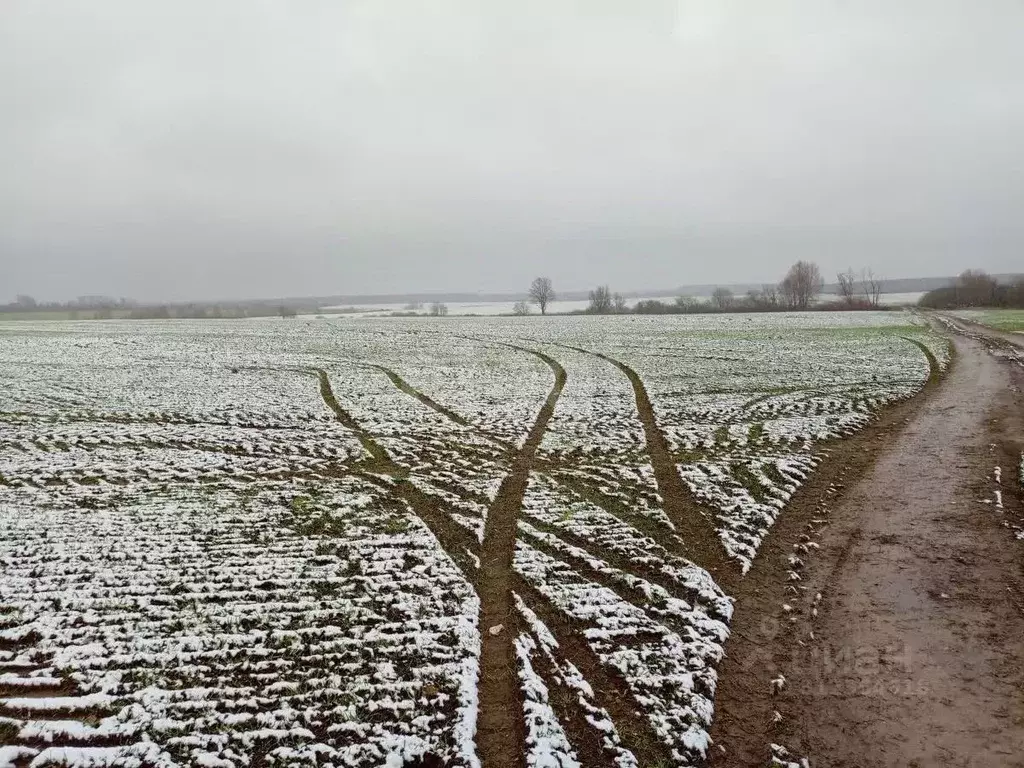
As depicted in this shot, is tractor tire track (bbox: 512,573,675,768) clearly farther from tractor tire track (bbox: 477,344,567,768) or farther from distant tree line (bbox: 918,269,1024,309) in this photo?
distant tree line (bbox: 918,269,1024,309)

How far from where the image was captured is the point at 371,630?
6859mm

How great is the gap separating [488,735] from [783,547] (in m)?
5.78

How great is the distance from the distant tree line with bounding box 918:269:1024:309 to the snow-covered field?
8484cm

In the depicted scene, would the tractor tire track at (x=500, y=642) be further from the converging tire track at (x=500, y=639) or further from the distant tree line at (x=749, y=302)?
the distant tree line at (x=749, y=302)

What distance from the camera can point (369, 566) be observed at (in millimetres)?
8305

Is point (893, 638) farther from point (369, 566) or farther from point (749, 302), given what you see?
point (749, 302)

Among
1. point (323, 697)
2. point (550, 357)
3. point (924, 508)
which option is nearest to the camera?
point (323, 697)

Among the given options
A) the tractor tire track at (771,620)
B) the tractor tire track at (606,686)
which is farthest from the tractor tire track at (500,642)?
the tractor tire track at (771,620)

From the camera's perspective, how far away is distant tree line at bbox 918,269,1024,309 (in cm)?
8012

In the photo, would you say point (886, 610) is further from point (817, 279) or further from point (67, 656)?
point (817, 279)

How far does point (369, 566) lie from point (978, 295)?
360 feet

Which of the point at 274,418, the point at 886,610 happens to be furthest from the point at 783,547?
the point at 274,418

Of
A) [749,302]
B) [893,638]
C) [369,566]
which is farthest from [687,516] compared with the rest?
[749,302]

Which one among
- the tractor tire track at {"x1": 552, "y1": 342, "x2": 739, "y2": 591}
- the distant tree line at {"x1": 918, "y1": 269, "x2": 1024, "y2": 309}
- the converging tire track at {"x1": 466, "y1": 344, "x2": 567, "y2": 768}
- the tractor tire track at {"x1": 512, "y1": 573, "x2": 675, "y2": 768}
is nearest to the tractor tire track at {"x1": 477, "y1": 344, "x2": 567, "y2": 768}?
the converging tire track at {"x1": 466, "y1": 344, "x2": 567, "y2": 768}
